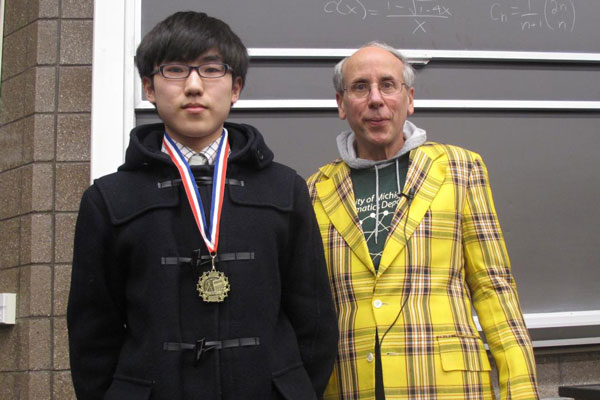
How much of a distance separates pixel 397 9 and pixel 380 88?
1.58 metres

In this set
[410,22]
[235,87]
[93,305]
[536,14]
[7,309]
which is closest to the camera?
[93,305]

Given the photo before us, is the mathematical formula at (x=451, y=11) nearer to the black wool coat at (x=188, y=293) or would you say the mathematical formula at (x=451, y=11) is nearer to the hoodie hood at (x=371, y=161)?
the hoodie hood at (x=371, y=161)

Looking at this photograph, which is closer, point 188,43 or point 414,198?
point 188,43

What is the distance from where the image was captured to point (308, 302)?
7.22 ft

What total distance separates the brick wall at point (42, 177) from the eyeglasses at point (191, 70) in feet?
5.57

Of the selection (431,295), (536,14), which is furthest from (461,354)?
(536,14)

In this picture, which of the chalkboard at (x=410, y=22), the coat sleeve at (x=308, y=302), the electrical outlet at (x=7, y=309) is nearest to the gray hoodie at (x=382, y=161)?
the coat sleeve at (x=308, y=302)

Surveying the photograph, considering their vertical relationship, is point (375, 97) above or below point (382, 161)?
above

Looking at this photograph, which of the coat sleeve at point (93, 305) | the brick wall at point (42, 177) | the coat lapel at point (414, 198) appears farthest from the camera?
the brick wall at point (42, 177)

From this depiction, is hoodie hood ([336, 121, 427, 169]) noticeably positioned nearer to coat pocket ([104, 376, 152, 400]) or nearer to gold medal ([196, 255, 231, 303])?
gold medal ([196, 255, 231, 303])

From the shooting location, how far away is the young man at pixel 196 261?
1.98m

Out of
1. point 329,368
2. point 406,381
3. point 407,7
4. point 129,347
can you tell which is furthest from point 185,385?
point 407,7

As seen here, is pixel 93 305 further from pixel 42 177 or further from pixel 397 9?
pixel 397 9

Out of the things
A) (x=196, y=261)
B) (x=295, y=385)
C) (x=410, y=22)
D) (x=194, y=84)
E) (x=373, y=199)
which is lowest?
(x=295, y=385)
